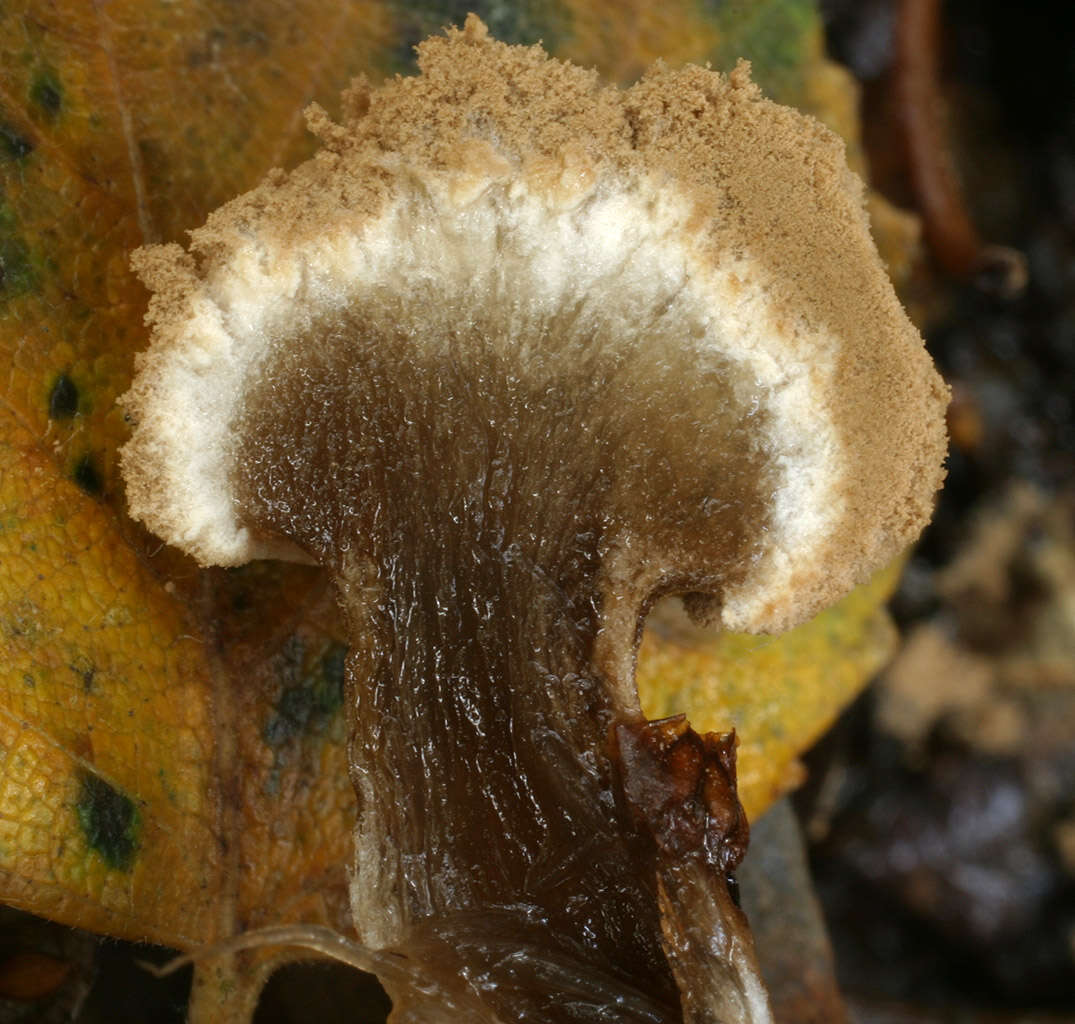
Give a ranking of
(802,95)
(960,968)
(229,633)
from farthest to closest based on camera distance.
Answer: (960,968) < (802,95) < (229,633)

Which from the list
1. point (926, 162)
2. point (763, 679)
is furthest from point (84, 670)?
point (926, 162)

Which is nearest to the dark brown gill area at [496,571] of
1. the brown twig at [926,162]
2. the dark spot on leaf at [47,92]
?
the dark spot on leaf at [47,92]

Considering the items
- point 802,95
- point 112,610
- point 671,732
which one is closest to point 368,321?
point 112,610

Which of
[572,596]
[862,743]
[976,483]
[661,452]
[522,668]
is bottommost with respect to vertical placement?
[522,668]

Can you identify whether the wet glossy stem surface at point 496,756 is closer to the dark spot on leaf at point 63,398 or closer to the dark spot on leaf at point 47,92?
the dark spot on leaf at point 63,398

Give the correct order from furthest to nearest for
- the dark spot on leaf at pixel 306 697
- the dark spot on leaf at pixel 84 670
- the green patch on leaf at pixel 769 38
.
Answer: the green patch on leaf at pixel 769 38, the dark spot on leaf at pixel 306 697, the dark spot on leaf at pixel 84 670

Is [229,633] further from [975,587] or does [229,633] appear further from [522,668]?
[975,587]

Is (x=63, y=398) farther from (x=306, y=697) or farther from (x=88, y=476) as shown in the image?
(x=306, y=697)
